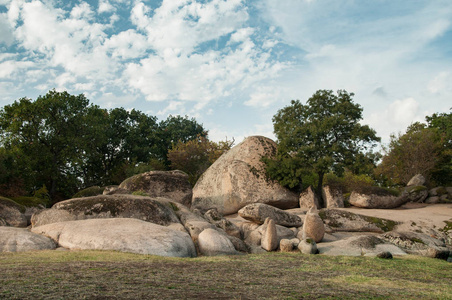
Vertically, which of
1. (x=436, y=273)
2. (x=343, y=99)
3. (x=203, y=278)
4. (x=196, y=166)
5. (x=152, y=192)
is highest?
(x=343, y=99)

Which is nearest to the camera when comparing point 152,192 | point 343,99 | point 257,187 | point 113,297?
point 113,297

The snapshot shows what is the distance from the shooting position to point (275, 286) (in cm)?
708

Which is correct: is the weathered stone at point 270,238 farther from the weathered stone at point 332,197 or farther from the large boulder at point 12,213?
the weathered stone at point 332,197

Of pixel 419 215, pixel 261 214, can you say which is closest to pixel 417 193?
pixel 419 215

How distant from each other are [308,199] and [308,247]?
45.1 ft

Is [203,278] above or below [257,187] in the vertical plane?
→ below

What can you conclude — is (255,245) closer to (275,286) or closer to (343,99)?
(275,286)

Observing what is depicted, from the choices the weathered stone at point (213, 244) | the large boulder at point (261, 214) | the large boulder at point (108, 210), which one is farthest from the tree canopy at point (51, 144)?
the weathered stone at point (213, 244)

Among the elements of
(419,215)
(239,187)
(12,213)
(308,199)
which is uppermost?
(239,187)

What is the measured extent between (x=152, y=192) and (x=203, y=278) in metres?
18.9

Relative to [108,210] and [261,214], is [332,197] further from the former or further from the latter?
[108,210]

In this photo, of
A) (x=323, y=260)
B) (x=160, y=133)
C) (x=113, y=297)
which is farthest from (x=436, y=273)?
(x=160, y=133)

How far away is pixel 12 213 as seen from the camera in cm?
1948

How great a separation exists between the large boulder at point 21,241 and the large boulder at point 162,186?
43.2ft
